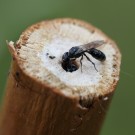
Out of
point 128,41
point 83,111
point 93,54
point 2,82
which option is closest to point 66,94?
point 83,111

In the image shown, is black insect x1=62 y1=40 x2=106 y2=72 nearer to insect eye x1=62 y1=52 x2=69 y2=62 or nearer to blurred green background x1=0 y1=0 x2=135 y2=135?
insect eye x1=62 y1=52 x2=69 y2=62

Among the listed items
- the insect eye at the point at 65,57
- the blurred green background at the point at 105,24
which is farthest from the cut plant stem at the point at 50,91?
the blurred green background at the point at 105,24

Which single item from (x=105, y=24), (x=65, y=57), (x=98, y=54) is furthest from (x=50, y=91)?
(x=105, y=24)

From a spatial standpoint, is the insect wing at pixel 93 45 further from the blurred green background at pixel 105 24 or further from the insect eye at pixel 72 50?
the blurred green background at pixel 105 24

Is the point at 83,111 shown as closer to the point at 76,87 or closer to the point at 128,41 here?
the point at 76,87

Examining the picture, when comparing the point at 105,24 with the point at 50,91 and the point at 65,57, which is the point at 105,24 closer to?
the point at 65,57

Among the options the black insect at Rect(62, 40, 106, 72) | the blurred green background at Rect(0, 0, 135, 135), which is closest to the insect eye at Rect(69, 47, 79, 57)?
the black insect at Rect(62, 40, 106, 72)
